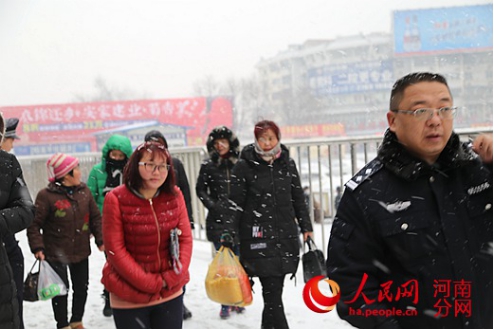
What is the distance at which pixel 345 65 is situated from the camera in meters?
38.5

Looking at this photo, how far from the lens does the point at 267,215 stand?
4184 mm

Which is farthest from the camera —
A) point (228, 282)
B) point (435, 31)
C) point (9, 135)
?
point (435, 31)

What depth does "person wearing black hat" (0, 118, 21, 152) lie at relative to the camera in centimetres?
417

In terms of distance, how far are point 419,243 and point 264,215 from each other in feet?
8.11

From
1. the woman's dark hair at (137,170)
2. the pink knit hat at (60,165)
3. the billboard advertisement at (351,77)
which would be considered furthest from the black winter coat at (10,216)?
the billboard advertisement at (351,77)

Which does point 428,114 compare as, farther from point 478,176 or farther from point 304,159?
point 304,159

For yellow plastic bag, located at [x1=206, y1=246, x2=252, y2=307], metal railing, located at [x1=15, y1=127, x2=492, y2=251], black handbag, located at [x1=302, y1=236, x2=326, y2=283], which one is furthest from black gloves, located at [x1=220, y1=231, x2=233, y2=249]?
metal railing, located at [x1=15, y1=127, x2=492, y2=251]

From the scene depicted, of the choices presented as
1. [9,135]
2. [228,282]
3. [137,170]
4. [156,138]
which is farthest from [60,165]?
[228,282]

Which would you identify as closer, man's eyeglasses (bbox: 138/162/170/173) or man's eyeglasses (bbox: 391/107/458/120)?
man's eyeglasses (bbox: 391/107/458/120)

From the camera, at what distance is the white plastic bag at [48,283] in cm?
408

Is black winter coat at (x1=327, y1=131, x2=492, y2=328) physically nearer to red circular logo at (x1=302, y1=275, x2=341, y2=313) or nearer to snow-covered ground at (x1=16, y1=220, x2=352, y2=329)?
red circular logo at (x1=302, y1=275, x2=341, y2=313)

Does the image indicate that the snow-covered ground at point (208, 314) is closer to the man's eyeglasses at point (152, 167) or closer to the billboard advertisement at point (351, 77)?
the man's eyeglasses at point (152, 167)

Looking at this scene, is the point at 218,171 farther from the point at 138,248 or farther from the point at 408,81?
the point at 408,81

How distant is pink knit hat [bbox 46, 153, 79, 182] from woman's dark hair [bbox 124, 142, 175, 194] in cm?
152
